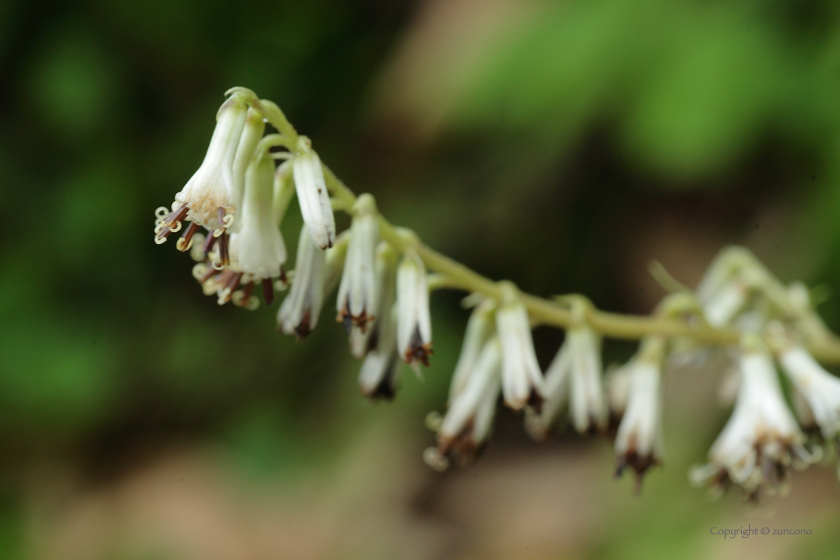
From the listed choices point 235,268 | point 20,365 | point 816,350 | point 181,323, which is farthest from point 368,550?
point 235,268

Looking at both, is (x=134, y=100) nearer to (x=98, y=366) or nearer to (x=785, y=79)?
(x=98, y=366)

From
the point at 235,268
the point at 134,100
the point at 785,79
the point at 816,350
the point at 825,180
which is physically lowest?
the point at 235,268

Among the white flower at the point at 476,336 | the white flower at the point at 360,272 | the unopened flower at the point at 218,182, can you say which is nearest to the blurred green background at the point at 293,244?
the white flower at the point at 476,336

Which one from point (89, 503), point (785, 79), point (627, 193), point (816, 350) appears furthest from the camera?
point (89, 503)

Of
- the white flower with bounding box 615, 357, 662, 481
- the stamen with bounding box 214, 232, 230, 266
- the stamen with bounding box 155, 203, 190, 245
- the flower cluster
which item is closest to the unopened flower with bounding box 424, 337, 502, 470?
the flower cluster

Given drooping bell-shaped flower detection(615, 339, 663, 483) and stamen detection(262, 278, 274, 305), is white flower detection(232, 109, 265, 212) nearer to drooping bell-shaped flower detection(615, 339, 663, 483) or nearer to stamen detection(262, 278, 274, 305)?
stamen detection(262, 278, 274, 305)

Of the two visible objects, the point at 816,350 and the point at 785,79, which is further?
the point at 785,79
